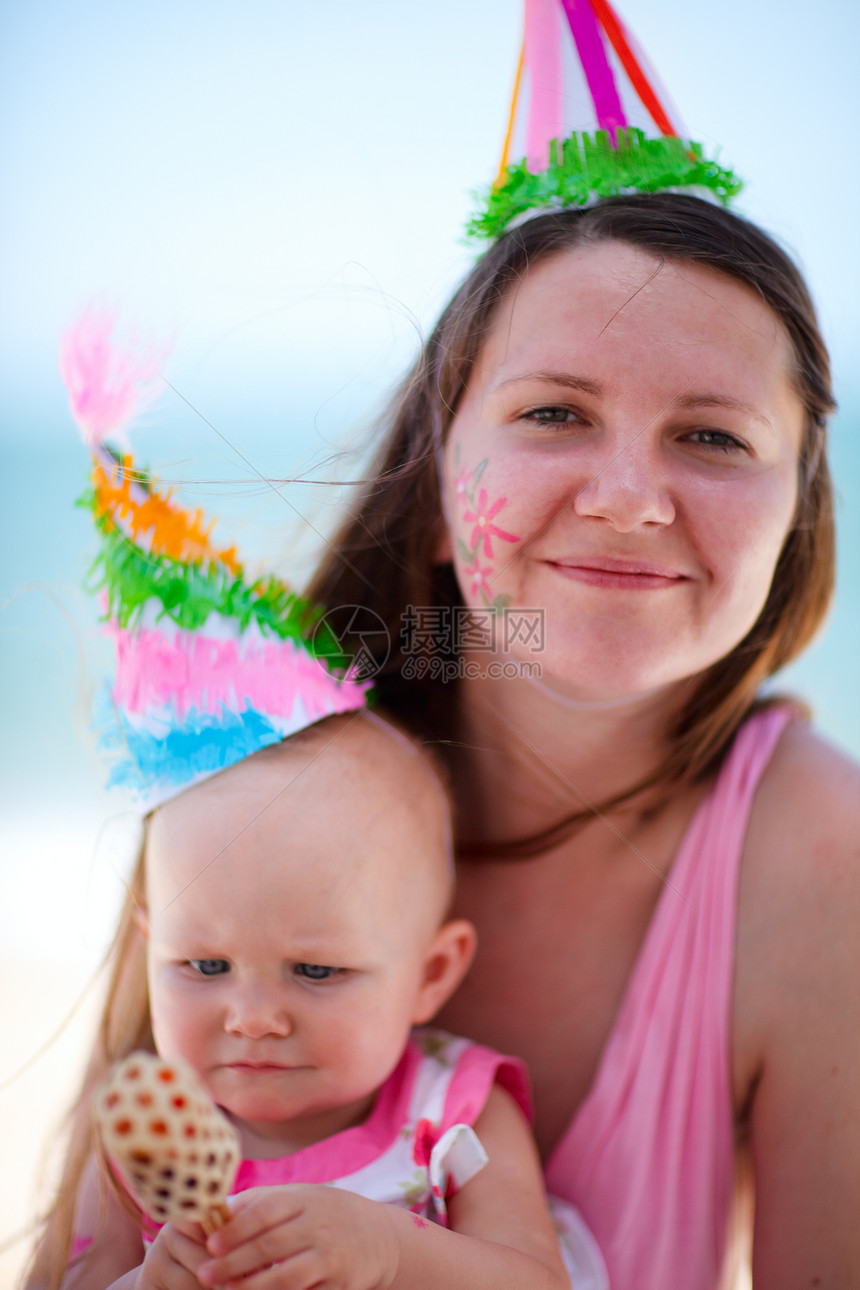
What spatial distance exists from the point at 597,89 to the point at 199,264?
1.23 ft

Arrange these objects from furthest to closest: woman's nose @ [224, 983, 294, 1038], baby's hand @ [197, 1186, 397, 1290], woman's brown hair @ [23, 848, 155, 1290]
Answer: woman's brown hair @ [23, 848, 155, 1290]
woman's nose @ [224, 983, 294, 1038]
baby's hand @ [197, 1186, 397, 1290]

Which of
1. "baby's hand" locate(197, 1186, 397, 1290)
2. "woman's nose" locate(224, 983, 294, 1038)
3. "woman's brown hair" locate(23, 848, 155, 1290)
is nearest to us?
"baby's hand" locate(197, 1186, 397, 1290)

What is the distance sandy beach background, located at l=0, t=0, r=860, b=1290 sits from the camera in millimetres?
753

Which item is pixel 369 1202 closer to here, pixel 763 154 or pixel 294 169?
pixel 294 169

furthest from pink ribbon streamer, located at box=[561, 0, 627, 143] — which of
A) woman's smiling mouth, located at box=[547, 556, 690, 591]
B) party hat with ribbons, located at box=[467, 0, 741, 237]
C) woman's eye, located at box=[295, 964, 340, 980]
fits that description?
woman's eye, located at box=[295, 964, 340, 980]

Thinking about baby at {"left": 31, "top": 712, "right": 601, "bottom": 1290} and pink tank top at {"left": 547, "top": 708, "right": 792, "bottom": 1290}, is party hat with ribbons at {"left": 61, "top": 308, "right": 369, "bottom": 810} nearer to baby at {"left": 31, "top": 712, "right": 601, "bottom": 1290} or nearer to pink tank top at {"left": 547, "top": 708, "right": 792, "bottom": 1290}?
baby at {"left": 31, "top": 712, "right": 601, "bottom": 1290}

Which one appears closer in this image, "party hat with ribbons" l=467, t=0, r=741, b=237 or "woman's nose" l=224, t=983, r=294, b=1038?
"woman's nose" l=224, t=983, r=294, b=1038

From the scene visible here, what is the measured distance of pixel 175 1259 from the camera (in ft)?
1.73

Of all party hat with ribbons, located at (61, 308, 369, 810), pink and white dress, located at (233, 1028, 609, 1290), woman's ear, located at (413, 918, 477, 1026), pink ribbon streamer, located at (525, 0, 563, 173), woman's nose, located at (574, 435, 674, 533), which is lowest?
pink and white dress, located at (233, 1028, 609, 1290)

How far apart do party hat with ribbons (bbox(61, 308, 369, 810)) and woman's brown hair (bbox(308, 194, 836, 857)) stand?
0.19m

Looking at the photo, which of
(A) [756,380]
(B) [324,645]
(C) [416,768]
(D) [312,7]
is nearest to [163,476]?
(B) [324,645]

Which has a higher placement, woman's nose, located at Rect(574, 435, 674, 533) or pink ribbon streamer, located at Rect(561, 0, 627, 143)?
pink ribbon streamer, located at Rect(561, 0, 627, 143)

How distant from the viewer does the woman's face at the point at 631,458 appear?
688 mm

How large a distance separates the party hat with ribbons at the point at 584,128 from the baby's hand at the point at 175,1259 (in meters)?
0.74
